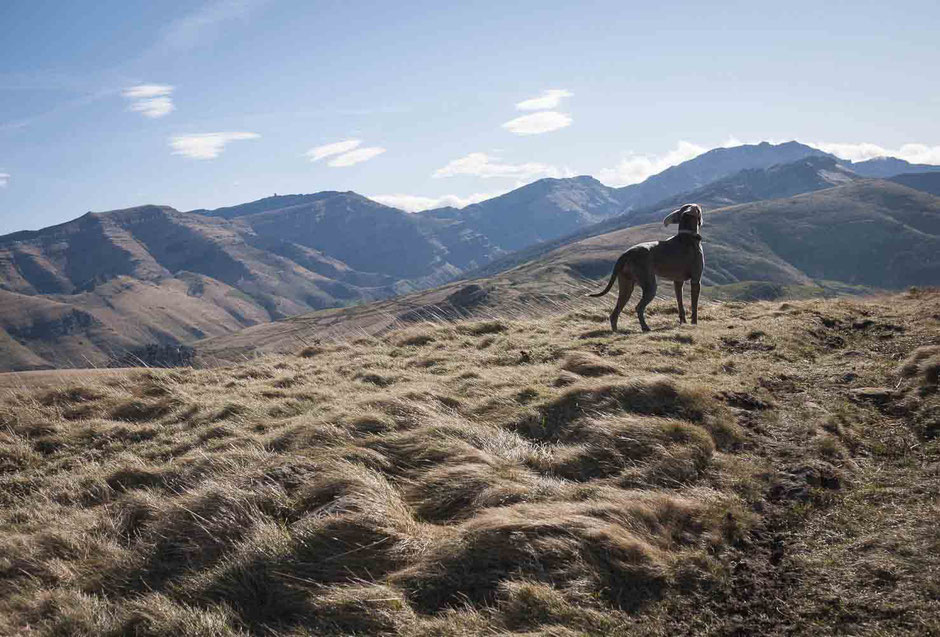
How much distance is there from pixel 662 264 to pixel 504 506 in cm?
980

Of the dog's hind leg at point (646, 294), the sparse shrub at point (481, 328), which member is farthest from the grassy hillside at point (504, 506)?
the sparse shrub at point (481, 328)

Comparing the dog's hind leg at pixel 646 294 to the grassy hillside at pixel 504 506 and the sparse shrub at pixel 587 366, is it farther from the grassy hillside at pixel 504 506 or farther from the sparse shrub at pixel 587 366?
the sparse shrub at pixel 587 366

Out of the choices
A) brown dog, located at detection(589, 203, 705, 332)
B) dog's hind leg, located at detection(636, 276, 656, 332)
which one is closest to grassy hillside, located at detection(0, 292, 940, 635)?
dog's hind leg, located at detection(636, 276, 656, 332)

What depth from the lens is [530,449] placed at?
667 centimetres

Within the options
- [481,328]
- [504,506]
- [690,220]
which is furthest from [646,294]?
[504,506]

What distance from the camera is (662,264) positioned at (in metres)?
13.8

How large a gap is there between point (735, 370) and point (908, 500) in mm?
4139

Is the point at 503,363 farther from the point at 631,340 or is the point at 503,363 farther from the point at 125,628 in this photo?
the point at 125,628

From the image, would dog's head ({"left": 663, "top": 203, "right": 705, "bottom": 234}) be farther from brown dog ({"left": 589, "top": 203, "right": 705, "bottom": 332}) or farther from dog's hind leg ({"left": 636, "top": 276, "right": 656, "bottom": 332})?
dog's hind leg ({"left": 636, "top": 276, "right": 656, "bottom": 332})

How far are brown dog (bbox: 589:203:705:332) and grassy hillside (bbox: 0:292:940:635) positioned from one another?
390 cm

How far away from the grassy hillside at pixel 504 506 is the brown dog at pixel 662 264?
12.8ft

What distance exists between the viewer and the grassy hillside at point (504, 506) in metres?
4.44

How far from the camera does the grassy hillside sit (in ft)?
14.6

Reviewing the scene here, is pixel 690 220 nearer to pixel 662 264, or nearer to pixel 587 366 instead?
pixel 662 264
